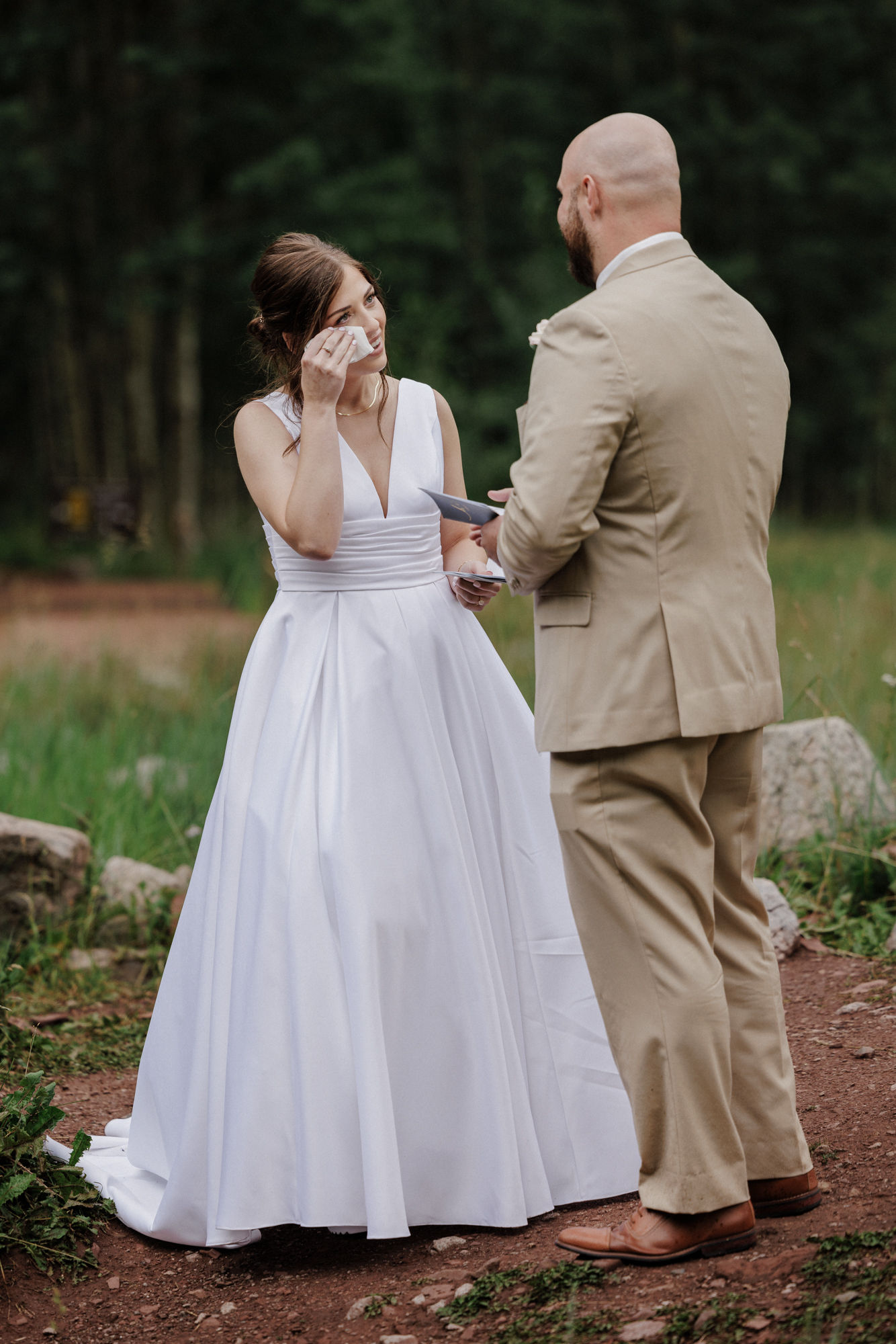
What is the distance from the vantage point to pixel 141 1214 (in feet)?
10.6

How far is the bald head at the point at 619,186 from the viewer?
2.47 metres

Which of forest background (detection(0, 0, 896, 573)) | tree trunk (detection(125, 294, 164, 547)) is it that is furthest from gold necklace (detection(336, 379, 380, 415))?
tree trunk (detection(125, 294, 164, 547))

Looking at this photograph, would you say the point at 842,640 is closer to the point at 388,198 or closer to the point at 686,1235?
the point at 686,1235

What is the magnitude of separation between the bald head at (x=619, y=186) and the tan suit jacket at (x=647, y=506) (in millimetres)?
53

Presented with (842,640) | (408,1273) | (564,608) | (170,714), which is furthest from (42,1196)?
(842,640)

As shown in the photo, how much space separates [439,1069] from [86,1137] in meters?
0.89

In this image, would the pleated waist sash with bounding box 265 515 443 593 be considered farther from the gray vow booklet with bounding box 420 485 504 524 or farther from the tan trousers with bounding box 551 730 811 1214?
the tan trousers with bounding box 551 730 811 1214

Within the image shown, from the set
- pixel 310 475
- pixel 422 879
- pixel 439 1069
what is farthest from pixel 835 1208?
pixel 310 475

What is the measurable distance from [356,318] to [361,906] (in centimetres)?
131

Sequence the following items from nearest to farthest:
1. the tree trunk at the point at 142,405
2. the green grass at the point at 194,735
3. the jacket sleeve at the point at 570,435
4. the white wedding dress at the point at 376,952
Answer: the jacket sleeve at the point at 570,435 < the white wedding dress at the point at 376,952 < the green grass at the point at 194,735 < the tree trunk at the point at 142,405

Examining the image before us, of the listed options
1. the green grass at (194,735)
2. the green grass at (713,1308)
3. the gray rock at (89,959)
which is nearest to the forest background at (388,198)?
the green grass at (194,735)

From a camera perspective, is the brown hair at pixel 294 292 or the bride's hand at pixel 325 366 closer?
the bride's hand at pixel 325 366

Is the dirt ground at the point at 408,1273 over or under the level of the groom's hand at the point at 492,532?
under

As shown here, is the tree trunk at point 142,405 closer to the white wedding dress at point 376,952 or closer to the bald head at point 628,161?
the white wedding dress at point 376,952
